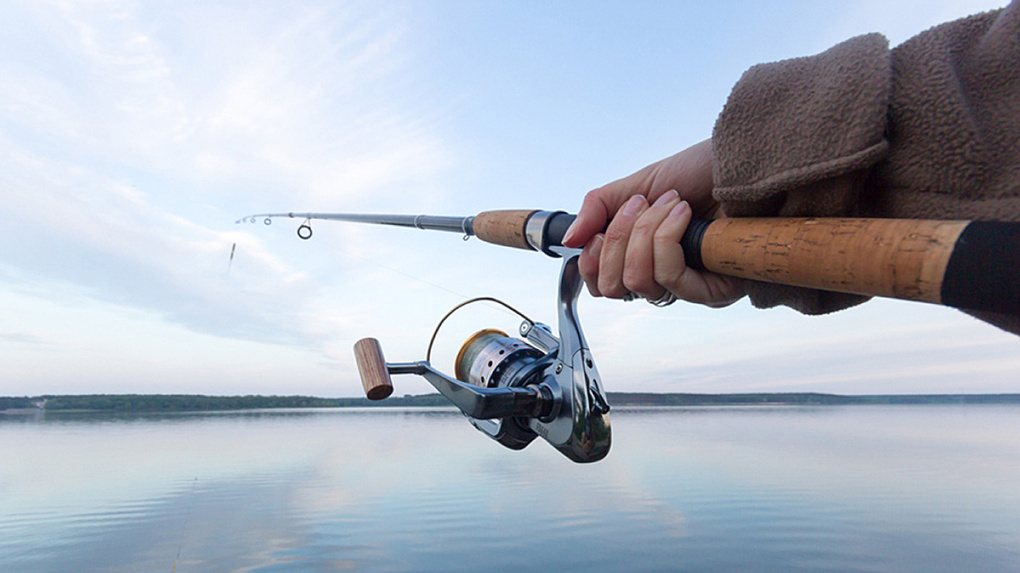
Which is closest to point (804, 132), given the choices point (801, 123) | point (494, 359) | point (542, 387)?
point (801, 123)

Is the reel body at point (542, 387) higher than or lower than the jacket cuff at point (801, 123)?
lower

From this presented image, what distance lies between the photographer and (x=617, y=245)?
1.29 m

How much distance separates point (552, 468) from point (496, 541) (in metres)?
9.96

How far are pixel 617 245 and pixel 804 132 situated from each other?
0.49 meters

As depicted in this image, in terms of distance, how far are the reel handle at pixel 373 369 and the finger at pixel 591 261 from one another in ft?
2.27

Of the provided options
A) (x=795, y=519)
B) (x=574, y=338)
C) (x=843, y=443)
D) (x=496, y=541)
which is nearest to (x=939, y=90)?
(x=574, y=338)

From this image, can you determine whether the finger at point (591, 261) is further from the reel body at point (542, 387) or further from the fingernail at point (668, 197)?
the fingernail at point (668, 197)

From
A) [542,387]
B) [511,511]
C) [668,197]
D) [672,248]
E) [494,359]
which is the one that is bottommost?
[511,511]

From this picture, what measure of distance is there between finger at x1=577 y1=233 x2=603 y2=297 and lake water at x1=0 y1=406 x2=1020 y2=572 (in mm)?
9429

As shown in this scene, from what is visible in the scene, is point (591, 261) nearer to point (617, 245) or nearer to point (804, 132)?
point (617, 245)

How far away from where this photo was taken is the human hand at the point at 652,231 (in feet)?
3.90

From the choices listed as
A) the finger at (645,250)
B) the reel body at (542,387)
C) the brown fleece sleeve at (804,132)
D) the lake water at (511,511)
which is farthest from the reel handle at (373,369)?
the lake water at (511,511)

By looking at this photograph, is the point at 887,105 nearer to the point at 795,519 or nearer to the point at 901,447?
the point at 795,519

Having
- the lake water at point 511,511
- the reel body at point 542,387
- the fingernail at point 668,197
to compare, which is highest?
the fingernail at point 668,197
